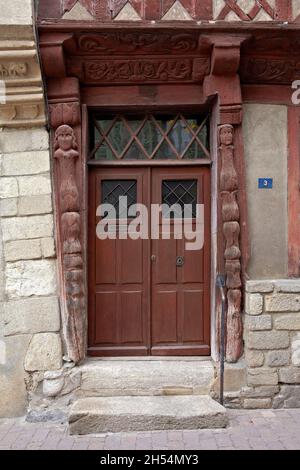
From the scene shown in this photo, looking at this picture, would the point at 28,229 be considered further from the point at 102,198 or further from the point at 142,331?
the point at 142,331

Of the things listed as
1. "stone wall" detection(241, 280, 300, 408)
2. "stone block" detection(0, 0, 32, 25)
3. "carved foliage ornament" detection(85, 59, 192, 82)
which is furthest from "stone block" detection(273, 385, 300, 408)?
"stone block" detection(0, 0, 32, 25)

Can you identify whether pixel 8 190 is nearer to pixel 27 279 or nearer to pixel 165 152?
pixel 27 279

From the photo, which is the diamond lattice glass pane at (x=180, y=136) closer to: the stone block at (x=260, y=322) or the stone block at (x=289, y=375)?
the stone block at (x=260, y=322)

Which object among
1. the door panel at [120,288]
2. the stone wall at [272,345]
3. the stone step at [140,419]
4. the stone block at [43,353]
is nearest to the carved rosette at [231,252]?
the stone wall at [272,345]

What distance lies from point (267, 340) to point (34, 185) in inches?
106

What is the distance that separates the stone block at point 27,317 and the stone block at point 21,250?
42 centimetres

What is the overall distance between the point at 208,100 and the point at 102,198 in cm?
146

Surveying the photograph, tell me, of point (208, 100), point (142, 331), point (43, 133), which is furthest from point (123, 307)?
point (208, 100)

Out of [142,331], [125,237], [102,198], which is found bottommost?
[142,331]

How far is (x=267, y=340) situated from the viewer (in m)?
4.17

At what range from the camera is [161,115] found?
4.65 metres

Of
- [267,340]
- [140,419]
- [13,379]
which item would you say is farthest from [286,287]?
[13,379]

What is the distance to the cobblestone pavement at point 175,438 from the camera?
11.2 feet
